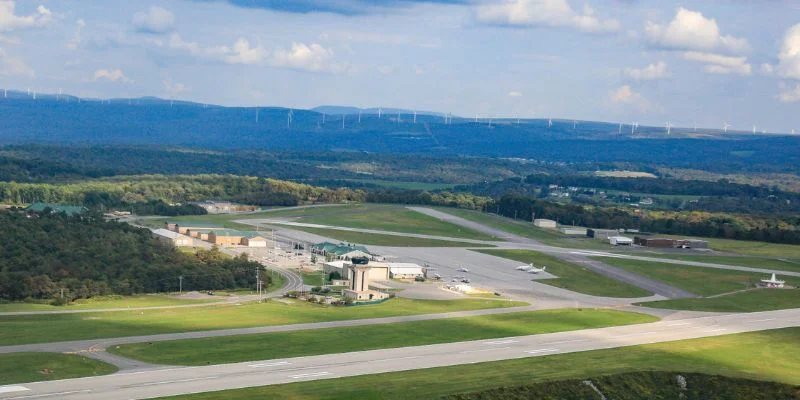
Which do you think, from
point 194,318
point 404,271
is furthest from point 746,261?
point 194,318

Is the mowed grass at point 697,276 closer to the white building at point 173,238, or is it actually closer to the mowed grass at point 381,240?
the mowed grass at point 381,240

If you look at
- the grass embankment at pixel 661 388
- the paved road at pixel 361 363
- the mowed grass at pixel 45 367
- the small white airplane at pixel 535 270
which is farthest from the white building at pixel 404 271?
the mowed grass at pixel 45 367

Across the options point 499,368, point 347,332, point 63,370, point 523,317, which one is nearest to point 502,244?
point 523,317

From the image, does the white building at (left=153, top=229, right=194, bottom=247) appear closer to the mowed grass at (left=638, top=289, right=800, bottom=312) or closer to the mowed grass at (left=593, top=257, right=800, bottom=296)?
the mowed grass at (left=593, top=257, right=800, bottom=296)

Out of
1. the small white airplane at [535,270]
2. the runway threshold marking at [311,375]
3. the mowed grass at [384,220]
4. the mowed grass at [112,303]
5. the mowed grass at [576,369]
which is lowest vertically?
the mowed grass at [384,220]

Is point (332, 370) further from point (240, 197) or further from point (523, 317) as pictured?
point (240, 197)

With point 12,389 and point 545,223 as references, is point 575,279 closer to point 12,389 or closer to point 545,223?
point 545,223

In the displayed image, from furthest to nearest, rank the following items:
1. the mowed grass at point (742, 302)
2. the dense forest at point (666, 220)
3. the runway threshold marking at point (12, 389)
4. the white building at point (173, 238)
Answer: the dense forest at point (666, 220) → the white building at point (173, 238) → the mowed grass at point (742, 302) → the runway threshold marking at point (12, 389)
